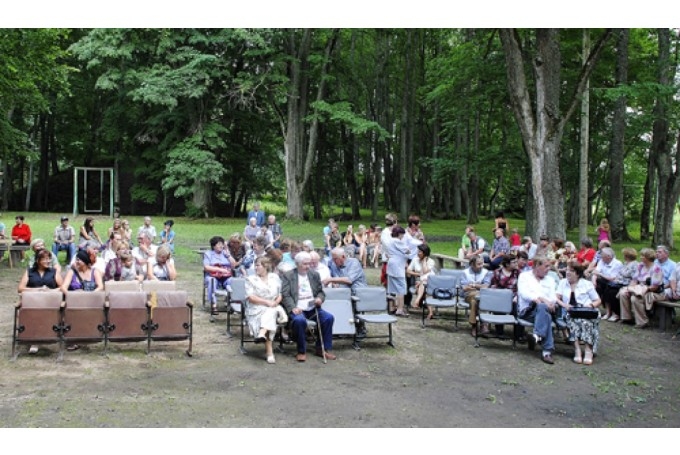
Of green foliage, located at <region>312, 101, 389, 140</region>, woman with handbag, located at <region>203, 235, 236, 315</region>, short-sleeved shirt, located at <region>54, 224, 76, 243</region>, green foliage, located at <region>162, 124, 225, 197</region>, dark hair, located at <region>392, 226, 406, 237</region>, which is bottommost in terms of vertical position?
woman with handbag, located at <region>203, 235, 236, 315</region>

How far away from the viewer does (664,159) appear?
22.5 metres

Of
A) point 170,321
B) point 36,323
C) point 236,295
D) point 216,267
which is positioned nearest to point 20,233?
point 216,267

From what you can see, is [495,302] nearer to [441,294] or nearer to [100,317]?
[441,294]

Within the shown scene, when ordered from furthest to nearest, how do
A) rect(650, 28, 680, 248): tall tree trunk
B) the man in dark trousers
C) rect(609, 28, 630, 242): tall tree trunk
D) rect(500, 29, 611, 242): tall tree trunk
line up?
rect(609, 28, 630, 242): tall tree trunk, rect(650, 28, 680, 248): tall tree trunk, rect(500, 29, 611, 242): tall tree trunk, the man in dark trousers

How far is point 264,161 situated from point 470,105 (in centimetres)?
1504

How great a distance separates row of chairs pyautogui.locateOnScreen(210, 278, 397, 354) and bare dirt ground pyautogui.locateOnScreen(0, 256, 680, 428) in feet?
0.70

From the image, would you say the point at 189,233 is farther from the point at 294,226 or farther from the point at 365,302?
the point at 365,302

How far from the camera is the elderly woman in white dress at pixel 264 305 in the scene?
797 cm

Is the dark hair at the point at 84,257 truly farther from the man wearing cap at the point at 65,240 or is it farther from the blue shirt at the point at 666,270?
the blue shirt at the point at 666,270

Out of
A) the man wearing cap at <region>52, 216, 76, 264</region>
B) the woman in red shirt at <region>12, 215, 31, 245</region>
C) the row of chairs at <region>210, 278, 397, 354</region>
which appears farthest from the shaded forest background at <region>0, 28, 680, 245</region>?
the row of chairs at <region>210, 278, 397, 354</region>

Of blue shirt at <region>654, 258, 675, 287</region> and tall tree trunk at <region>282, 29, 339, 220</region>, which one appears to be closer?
blue shirt at <region>654, 258, 675, 287</region>

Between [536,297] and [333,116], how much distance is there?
20.9 metres

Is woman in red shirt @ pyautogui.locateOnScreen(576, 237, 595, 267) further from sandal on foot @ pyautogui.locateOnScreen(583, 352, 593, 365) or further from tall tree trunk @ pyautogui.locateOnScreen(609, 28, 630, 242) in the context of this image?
tall tree trunk @ pyautogui.locateOnScreen(609, 28, 630, 242)

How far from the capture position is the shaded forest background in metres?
16.4
